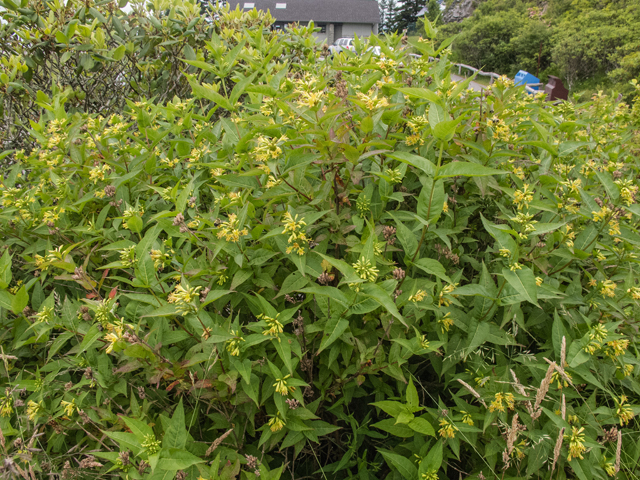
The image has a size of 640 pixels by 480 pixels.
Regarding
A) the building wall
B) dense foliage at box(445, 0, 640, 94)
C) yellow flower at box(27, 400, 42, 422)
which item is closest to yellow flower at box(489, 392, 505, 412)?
yellow flower at box(27, 400, 42, 422)

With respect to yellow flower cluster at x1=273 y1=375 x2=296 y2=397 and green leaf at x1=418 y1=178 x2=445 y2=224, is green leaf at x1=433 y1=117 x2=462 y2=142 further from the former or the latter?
yellow flower cluster at x1=273 y1=375 x2=296 y2=397

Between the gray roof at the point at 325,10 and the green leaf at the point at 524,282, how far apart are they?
53464 millimetres

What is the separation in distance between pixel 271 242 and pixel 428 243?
0.75 metres

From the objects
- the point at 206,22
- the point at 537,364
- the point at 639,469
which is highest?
the point at 206,22

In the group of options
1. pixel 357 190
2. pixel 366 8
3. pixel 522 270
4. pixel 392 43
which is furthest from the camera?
pixel 366 8

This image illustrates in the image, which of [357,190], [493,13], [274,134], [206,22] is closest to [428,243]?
[357,190]

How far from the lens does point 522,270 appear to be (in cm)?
131

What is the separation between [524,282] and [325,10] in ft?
188

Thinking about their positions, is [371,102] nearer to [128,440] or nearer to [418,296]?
[418,296]

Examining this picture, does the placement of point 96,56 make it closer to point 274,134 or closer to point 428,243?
point 274,134

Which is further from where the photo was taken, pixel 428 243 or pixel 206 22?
pixel 206 22

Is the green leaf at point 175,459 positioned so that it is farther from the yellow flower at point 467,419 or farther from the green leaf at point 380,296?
the yellow flower at point 467,419

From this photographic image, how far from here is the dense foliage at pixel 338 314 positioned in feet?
4.43

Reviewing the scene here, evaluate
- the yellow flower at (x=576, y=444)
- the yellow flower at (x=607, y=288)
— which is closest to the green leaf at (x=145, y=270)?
the yellow flower at (x=576, y=444)
